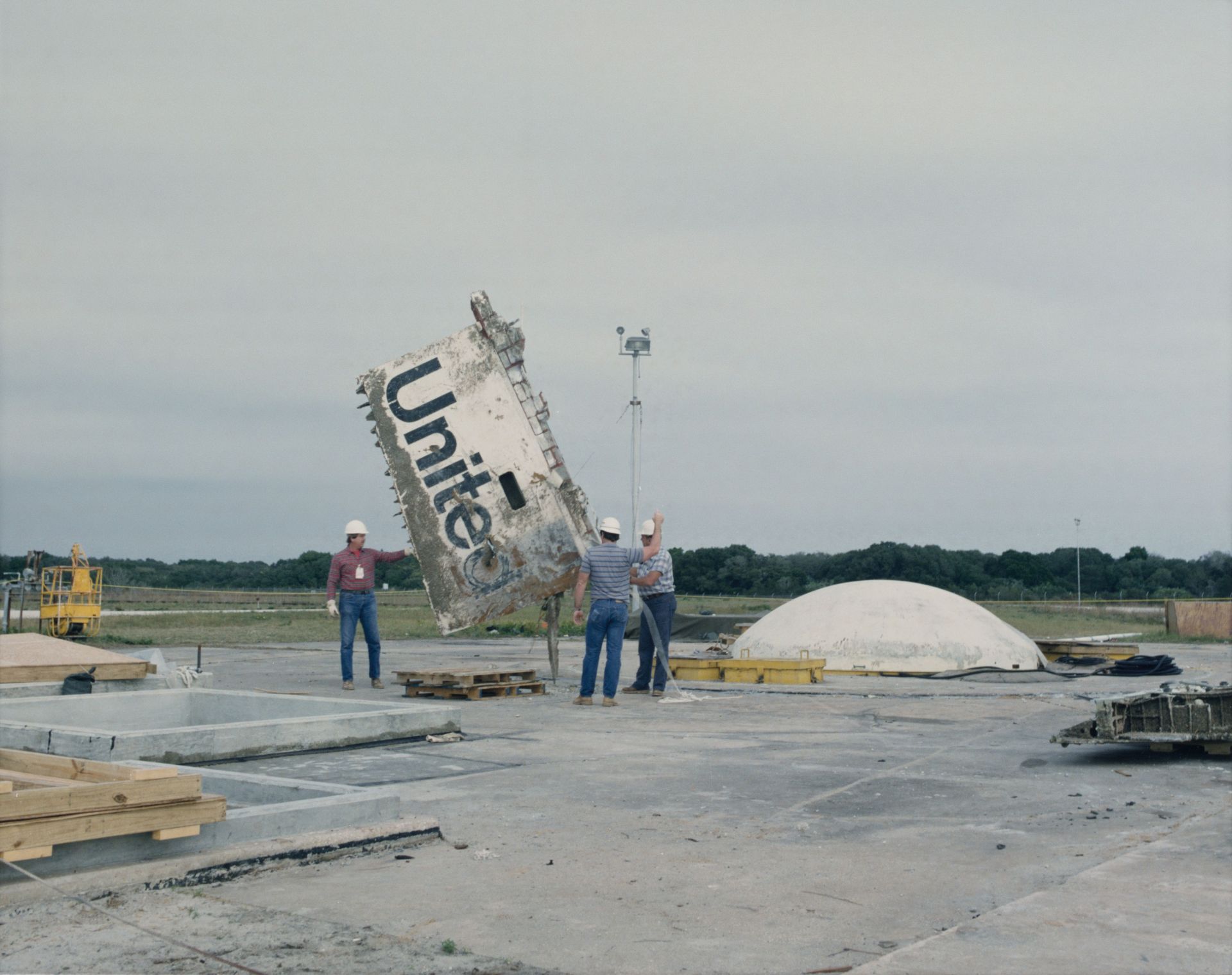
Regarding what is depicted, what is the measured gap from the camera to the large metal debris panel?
51.7 feet

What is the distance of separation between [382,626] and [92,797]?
35.4 metres

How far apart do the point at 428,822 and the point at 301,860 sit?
82 centimetres

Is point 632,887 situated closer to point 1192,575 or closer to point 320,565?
point 320,565

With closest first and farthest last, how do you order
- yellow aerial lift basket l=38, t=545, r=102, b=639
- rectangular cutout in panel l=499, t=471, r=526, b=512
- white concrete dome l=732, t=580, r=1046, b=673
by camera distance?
rectangular cutout in panel l=499, t=471, r=526, b=512, white concrete dome l=732, t=580, r=1046, b=673, yellow aerial lift basket l=38, t=545, r=102, b=639

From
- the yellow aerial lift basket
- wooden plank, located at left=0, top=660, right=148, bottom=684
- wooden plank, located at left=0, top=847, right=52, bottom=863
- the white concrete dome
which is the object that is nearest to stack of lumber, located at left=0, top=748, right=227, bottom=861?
wooden plank, located at left=0, top=847, right=52, bottom=863

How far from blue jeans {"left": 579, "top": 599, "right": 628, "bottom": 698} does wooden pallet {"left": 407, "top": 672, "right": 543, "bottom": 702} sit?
1355 millimetres

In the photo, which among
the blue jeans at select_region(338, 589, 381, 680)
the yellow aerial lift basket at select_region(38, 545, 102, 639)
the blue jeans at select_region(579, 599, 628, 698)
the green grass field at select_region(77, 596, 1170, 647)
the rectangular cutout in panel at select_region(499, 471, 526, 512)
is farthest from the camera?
the green grass field at select_region(77, 596, 1170, 647)

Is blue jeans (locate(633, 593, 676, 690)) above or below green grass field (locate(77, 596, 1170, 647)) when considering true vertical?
above

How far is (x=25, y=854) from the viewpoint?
4836 millimetres

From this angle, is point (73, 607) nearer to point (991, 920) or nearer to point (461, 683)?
point (461, 683)

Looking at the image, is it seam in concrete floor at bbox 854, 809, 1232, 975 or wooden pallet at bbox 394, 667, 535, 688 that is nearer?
seam in concrete floor at bbox 854, 809, 1232, 975

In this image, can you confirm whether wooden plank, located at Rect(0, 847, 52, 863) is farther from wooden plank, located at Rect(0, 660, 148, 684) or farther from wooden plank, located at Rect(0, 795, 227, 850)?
wooden plank, located at Rect(0, 660, 148, 684)

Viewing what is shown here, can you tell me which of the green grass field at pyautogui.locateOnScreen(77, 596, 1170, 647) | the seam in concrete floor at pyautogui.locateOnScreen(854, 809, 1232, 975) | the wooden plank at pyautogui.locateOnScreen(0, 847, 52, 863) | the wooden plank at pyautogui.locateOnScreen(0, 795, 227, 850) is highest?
the wooden plank at pyautogui.locateOnScreen(0, 795, 227, 850)

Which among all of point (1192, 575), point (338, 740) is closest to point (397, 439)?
point (338, 740)
